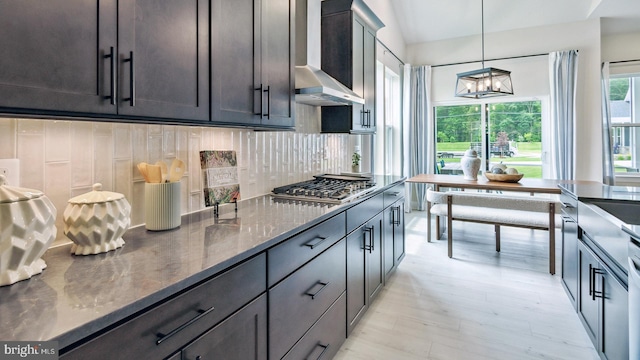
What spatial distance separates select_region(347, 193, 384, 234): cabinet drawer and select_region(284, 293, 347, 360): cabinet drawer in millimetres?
428

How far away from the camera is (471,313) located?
98.3 inches

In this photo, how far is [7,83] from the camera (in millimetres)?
781

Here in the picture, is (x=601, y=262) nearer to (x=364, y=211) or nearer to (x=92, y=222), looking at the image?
(x=364, y=211)

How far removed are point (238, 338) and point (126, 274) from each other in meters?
0.42

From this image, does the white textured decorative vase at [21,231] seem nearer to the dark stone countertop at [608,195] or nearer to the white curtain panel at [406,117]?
the dark stone countertop at [608,195]

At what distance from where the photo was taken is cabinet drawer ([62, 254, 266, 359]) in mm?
731

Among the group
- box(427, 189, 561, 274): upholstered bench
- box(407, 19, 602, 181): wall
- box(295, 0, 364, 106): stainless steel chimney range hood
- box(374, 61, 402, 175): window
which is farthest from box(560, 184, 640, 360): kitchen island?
box(374, 61, 402, 175): window

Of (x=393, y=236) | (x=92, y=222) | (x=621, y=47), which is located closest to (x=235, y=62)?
(x=92, y=222)

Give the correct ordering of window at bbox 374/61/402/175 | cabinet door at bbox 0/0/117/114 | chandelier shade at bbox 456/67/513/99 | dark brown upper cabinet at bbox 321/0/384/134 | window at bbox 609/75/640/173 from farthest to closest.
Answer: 1. window at bbox 374/61/402/175
2. window at bbox 609/75/640/173
3. chandelier shade at bbox 456/67/513/99
4. dark brown upper cabinet at bbox 321/0/384/134
5. cabinet door at bbox 0/0/117/114

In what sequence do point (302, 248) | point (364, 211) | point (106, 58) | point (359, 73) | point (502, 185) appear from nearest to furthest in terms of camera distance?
point (106, 58)
point (302, 248)
point (364, 211)
point (359, 73)
point (502, 185)

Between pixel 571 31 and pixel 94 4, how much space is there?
20.8ft

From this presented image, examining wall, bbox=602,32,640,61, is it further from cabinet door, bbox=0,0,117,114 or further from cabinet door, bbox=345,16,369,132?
cabinet door, bbox=0,0,117,114

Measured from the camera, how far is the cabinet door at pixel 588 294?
193 centimetres

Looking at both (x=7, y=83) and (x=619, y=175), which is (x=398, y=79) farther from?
(x=7, y=83)
